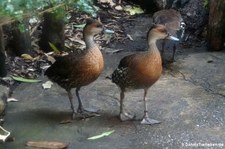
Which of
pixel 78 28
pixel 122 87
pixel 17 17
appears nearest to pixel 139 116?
pixel 122 87

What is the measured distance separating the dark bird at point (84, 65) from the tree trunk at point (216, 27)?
253 centimetres

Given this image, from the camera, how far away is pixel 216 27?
7.93 m

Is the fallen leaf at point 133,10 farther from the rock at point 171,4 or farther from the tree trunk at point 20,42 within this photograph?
the tree trunk at point 20,42

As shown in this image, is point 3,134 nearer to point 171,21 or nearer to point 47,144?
point 47,144

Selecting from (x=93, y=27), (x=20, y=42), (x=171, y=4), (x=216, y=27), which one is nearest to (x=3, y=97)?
(x=93, y=27)

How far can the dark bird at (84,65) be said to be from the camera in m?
5.79

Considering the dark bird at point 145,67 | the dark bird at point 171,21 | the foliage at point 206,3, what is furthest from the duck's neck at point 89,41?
the foliage at point 206,3

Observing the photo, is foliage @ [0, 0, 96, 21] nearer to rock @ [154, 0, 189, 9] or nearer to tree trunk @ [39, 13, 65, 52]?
tree trunk @ [39, 13, 65, 52]

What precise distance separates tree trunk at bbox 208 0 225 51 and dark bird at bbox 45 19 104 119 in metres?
2.53

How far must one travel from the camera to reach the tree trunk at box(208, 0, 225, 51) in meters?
7.84

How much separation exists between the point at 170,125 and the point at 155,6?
14.0 ft

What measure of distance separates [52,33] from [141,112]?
2.30 m

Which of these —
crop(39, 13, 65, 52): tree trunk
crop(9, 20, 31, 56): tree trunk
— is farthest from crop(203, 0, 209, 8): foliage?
crop(9, 20, 31, 56): tree trunk

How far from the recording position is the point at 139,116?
598 cm
